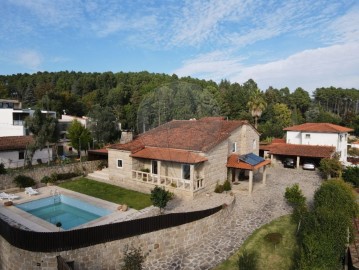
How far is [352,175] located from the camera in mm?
25938

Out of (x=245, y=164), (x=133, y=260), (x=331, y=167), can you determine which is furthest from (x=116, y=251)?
(x=331, y=167)

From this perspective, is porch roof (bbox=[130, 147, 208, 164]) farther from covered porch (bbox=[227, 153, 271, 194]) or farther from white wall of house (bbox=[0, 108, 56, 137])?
white wall of house (bbox=[0, 108, 56, 137])

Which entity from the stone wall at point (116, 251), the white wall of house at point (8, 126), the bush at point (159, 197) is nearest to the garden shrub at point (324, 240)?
the stone wall at point (116, 251)

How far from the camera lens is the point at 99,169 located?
29.5 m

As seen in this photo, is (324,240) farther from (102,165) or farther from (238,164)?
(102,165)

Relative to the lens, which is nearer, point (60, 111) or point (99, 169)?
point (99, 169)

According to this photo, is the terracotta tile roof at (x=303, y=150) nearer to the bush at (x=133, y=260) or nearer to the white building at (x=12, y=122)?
the bush at (x=133, y=260)

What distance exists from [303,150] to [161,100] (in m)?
21.6

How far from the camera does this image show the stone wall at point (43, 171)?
2312 cm

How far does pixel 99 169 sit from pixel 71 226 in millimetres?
12456

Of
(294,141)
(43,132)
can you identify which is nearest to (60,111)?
(43,132)

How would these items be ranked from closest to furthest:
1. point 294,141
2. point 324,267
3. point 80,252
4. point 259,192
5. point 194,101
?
point 324,267
point 80,252
point 194,101
point 259,192
point 294,141

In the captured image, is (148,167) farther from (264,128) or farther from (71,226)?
(264,128)

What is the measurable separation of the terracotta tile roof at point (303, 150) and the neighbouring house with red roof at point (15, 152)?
2742 cm
